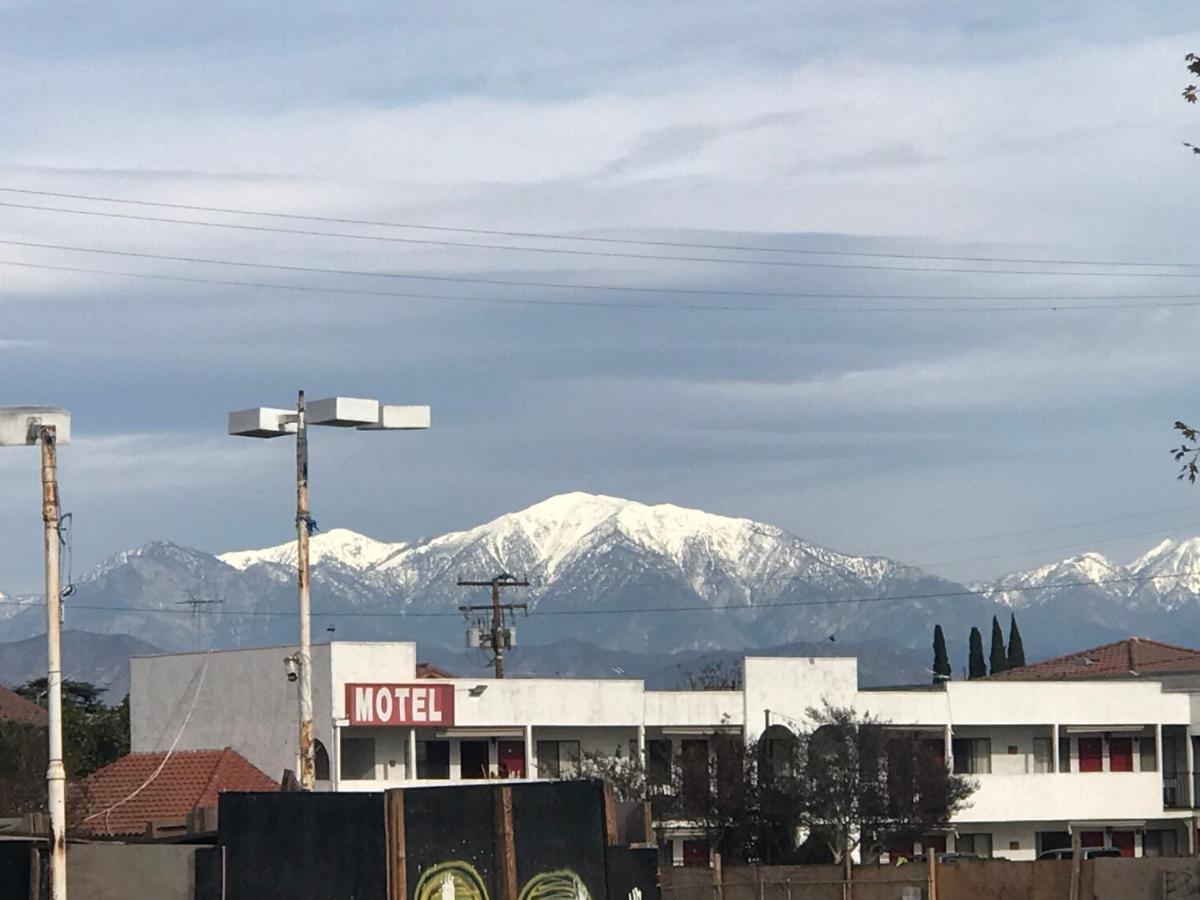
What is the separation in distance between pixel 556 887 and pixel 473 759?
45.2 meters

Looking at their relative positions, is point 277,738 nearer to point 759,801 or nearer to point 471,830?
point 759,801

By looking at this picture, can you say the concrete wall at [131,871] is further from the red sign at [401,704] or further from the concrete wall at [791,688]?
the concrete wall at [791,688]

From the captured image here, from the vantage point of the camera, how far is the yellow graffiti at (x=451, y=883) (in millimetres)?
25703

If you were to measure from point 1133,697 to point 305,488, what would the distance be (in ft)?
161

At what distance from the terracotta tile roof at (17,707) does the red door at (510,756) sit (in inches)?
2715

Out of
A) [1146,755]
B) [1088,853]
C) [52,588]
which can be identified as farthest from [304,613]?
[1146,755]

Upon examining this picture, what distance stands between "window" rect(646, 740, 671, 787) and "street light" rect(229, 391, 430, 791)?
30.7m

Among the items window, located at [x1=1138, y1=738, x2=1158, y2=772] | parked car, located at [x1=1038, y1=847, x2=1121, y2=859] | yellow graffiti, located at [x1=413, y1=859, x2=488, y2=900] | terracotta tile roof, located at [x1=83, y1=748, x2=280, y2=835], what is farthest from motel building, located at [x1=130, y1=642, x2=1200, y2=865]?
yellow graffiti, located at [x1=413, y1=859, x2=488, y2=900]

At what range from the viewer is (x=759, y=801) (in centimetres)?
6569

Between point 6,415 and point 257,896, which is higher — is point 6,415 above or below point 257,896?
above

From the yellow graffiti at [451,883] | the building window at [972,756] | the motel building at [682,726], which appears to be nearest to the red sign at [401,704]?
the motel building at [682,726]

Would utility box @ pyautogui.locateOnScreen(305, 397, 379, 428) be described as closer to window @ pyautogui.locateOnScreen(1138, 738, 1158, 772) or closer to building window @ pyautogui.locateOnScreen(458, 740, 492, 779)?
building window @ pyautogui.locateOnScreen(458, 740, 492, 779)

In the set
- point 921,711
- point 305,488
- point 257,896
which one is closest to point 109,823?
point 305,488

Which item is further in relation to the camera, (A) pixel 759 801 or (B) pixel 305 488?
(A) pixel 759 801
